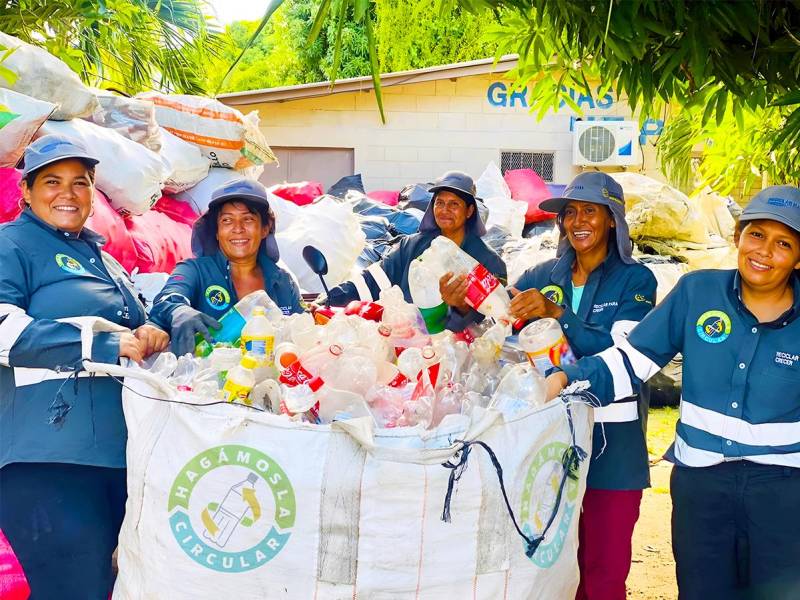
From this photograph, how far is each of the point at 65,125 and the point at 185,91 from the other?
3122 mm

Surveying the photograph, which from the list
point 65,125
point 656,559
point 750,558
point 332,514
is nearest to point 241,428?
point 332,514

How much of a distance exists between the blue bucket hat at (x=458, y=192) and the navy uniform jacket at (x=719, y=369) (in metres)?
1.25

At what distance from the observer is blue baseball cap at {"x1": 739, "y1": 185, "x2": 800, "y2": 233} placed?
2.30 m

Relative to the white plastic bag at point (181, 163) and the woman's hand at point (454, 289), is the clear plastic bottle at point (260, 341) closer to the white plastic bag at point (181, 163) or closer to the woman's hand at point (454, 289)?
the woman's hand at point (454, 289)

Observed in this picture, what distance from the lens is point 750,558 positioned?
7.98ft

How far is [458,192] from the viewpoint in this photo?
3.63 meters

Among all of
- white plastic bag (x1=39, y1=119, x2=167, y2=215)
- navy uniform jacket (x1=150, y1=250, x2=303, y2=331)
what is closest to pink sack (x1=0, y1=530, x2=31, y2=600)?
navy uniform jacket (x1=150, y1=250, x2=303, y2=331)

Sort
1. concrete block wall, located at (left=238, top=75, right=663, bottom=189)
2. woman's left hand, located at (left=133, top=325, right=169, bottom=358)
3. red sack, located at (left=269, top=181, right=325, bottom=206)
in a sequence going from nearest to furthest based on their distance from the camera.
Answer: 1. woman's left hand, located at (left=133, top=325, right=169, bottom=358)
2. red sack, located at (left=269, top=181, right=325, bottom=206)
3. concrete block wall, located at (left=238, top=75, right=663, bottom=189)

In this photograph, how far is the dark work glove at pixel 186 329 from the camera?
2.51m

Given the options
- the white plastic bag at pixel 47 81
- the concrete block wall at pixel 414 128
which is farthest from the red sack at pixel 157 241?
the concrete block wall at pixel 414 128

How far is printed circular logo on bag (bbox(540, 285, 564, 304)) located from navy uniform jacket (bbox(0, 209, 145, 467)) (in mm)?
1491

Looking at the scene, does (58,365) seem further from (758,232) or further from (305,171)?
(305,171)

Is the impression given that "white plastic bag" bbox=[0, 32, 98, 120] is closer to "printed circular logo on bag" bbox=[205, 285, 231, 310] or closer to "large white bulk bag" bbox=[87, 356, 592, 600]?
"printed circular logo on bag" bbox=[205, 285, 231, 310]

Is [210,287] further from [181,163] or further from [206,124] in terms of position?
[206,124]
